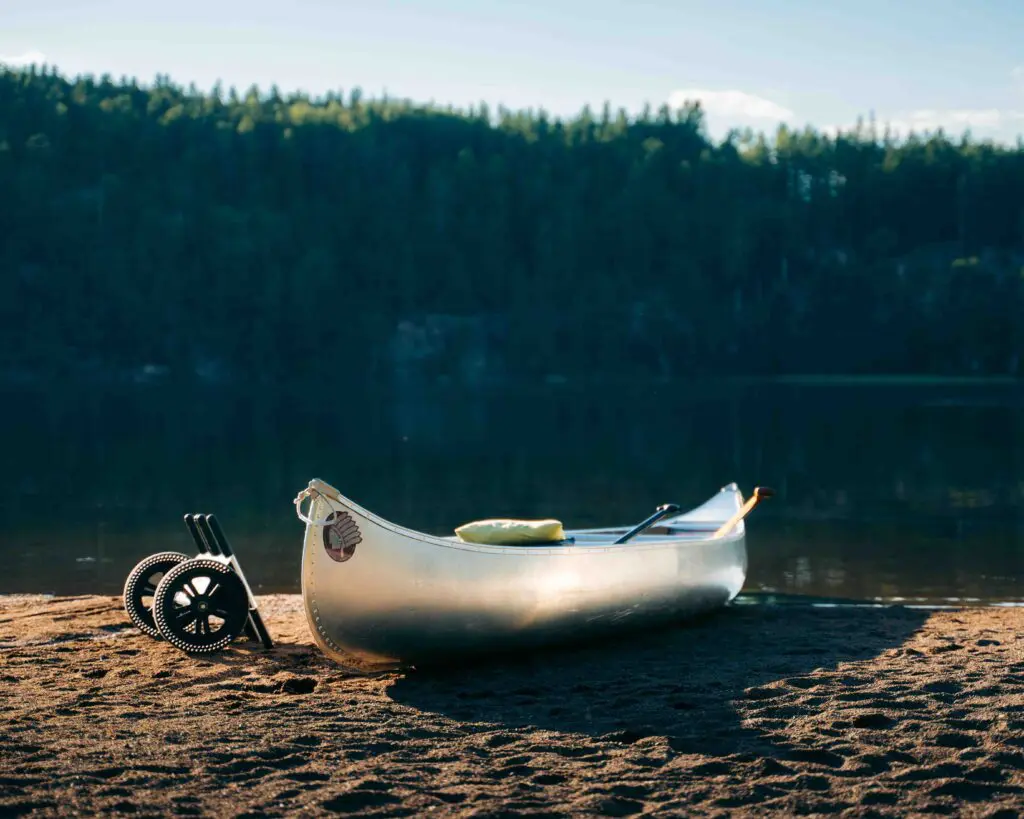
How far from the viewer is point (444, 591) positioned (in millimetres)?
8203

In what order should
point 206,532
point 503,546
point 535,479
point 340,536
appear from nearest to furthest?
point 340,536
point 503,546
point 206,532
point 535,479

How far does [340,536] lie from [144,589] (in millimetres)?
2590

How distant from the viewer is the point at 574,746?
21.0ft

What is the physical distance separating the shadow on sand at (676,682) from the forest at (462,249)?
8336cm

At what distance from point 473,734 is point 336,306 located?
95.5m

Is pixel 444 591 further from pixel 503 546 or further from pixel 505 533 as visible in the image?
pixel 505 533

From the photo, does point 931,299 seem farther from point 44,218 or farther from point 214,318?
point 44,218

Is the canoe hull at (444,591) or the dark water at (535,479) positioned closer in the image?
the canoe hull at (444,591)

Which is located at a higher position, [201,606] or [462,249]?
[462,249]

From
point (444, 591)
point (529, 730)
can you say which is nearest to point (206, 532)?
point (444, 591)

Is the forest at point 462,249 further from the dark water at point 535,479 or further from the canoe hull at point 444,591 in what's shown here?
the canoe hull at point 444,591

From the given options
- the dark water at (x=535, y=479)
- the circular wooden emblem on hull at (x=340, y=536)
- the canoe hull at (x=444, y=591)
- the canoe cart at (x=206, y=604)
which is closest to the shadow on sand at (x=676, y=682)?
the canoe hull at (x=444, y=591)

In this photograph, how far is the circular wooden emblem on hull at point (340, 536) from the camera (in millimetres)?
7781

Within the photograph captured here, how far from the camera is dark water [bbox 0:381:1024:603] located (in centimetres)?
1478
